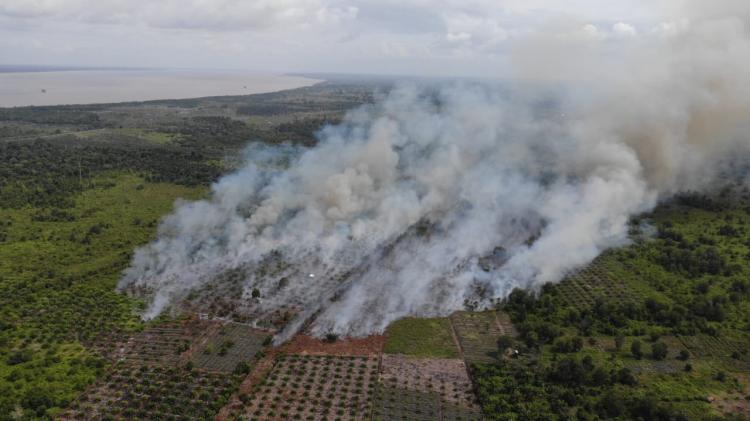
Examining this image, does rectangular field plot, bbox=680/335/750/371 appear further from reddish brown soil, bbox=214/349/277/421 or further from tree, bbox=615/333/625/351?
reddish brown soil, bbox=214/349/277/421

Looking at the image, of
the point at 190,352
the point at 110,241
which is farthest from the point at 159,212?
the point at 190,352

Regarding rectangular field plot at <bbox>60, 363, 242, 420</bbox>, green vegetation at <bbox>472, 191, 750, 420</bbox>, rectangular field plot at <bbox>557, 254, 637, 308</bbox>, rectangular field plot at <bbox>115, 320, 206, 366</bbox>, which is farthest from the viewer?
rectangular field plot at <bbox>557, 254, 637, 308</bbox>

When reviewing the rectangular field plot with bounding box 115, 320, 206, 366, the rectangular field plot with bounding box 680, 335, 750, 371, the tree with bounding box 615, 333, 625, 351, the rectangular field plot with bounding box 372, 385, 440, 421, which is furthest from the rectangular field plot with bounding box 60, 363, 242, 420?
the rectangular field plot with bounding box 680, 335, 750, 371

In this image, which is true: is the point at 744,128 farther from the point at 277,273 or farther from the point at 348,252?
the point at 277,273

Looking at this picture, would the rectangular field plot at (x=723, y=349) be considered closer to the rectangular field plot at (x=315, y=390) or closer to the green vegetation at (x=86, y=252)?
the rectangular field plot at (x=315, y=390)

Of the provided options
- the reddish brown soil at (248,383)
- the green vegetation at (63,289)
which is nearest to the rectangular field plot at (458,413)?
the reddish brown soil at (248,383)
